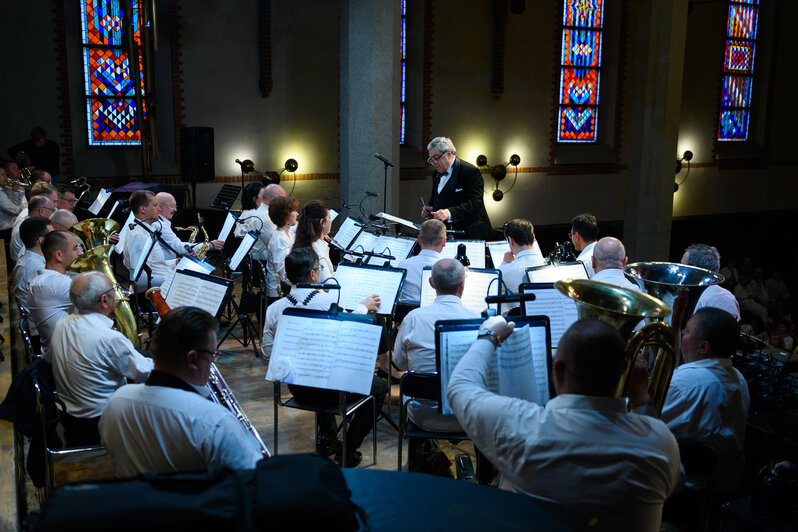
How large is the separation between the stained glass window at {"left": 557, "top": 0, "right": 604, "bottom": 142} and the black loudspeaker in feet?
23.2

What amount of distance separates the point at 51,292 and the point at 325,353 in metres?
2.16

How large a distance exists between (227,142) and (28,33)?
3.09 meters

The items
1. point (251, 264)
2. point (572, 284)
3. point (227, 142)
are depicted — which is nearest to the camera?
point (572, 284)

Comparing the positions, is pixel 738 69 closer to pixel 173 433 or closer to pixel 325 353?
pixel 325 353

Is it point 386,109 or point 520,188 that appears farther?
point 520,188

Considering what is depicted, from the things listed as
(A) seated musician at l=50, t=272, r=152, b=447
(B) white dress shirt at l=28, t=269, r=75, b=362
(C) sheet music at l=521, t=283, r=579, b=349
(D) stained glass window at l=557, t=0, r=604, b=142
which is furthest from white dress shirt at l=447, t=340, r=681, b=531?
(D) stained glass window at l=557, t=0, r=604, b=142

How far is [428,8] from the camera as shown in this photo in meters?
12.5


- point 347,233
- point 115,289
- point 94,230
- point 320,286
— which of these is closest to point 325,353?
point 320,286

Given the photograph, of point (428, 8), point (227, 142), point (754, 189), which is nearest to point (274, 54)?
point (227, 142)

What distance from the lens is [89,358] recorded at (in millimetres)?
3674

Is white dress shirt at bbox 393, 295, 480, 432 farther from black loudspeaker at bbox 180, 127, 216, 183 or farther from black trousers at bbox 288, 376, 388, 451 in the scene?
black loudspeaker at bbox 180, 127, 216, 183

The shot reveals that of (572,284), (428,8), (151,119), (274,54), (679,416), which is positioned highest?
(428,8)

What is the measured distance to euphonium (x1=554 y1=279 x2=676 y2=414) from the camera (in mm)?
2680

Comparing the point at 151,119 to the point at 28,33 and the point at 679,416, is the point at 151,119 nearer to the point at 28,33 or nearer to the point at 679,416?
the point at 28,33
